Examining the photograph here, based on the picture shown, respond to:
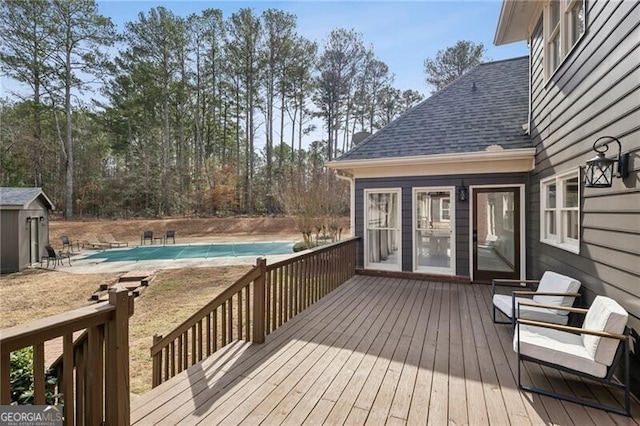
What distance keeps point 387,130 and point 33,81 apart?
20.1m

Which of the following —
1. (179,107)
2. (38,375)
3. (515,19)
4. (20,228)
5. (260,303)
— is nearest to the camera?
(38,375)

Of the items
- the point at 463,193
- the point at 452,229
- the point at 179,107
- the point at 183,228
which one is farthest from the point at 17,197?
the point at 179,107

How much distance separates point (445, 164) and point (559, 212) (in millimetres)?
2252

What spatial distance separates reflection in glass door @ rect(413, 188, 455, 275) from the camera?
20.3 ft

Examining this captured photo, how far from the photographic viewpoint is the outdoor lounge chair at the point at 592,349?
217 cm

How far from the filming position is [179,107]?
2286 cm

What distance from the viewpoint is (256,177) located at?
2398cm

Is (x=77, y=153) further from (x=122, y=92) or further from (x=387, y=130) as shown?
(x=387, y=130)

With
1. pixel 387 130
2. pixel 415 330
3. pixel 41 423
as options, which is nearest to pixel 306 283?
pixel 415 330

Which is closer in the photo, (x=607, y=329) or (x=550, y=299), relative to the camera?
(x=607, y=329)

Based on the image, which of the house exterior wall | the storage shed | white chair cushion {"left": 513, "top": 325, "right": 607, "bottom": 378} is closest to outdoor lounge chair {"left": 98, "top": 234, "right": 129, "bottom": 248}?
the storage shed

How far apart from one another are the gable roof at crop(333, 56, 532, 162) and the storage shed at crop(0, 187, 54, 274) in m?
10.8

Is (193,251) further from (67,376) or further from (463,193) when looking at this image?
(67,376)

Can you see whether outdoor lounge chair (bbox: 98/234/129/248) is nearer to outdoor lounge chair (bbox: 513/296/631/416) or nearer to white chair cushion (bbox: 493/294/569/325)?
white chair cushion (bbox: 493/294/569/325)
